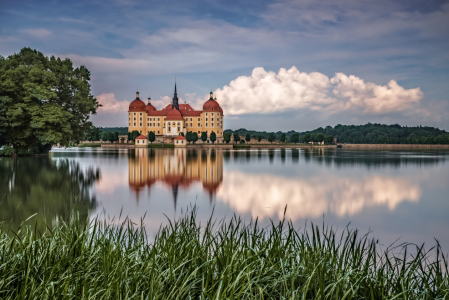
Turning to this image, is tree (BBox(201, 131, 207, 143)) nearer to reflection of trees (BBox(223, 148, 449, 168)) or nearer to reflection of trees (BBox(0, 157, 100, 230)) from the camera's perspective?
reflection of trees (BBox(223, 148, 449, 168))

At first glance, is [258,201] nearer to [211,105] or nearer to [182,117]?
[182,117]

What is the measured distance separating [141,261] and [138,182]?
30.9 ft

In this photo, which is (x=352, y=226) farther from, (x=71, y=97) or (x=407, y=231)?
(x=71, y=97)

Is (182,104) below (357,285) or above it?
above

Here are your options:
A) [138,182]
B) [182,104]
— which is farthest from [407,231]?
[182,104]

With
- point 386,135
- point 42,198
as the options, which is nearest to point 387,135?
point 386,135

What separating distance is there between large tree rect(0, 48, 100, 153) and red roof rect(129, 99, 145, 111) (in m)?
60.8

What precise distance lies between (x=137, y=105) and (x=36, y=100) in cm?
6589

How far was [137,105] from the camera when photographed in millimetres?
87312

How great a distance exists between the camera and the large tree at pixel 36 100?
21719 mm

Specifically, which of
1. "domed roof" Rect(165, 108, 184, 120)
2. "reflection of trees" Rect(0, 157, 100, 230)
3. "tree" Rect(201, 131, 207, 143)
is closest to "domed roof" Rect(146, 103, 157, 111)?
"domed roof" Rect(165, 108, 184, 120)

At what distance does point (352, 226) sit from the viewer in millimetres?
6211

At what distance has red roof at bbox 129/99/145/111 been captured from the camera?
86688 mm

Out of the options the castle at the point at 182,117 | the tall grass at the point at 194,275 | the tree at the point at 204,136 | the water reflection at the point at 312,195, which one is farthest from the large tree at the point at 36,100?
the castle at the point at 182,117
